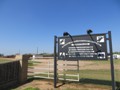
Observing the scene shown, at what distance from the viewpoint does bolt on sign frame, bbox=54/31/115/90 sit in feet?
25.5

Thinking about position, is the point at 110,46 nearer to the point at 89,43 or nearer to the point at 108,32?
the point at 108,32

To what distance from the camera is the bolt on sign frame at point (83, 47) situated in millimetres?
7785

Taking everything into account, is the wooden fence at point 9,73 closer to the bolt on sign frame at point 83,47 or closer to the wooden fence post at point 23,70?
the wooden fence post at point 23,70

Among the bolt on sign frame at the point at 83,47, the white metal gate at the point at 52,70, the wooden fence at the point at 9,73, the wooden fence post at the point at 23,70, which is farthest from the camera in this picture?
the white metal gate at the point at 52,70

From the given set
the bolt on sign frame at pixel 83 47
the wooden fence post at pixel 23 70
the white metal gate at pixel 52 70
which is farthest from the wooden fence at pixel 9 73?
the bolt on sign frame at pixel 83 47

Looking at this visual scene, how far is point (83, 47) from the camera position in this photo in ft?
27.6

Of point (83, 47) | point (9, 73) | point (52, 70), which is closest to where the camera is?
point (83, 47)

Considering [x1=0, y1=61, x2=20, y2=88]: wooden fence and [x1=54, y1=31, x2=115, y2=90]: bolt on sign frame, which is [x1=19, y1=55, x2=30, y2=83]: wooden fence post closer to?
[x1=0, y1=61, x2=20, y2=88]: wooden fence

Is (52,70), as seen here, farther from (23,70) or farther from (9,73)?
(9,73)

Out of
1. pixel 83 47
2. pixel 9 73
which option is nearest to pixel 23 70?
pixel 9 73

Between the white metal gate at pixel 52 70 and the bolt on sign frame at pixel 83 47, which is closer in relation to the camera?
the bolt on sign frame at pixel 83 47

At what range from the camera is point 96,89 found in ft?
25.6

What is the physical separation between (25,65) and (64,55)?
292 cm

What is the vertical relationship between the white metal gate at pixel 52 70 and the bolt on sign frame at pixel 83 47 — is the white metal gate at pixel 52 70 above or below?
below
